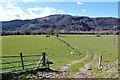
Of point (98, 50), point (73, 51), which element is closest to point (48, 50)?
point (73, 51)

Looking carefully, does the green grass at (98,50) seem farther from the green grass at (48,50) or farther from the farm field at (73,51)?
the green grass at (48,50)

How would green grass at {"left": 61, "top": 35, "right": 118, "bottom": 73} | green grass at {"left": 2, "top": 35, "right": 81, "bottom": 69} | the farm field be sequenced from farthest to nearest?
green grass at {"left": 2, "top": 35, "right": 81, "bottom": 69} < green grass at {"left": 61, "top": 35, "right": 118, "bottom": 73} < the farm field

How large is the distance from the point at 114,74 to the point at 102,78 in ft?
3.29

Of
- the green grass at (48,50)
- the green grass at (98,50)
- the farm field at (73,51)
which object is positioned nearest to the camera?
the farm field at (73,51)

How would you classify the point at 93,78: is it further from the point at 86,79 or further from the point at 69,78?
the point at 69,78

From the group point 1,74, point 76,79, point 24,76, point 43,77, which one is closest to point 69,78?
point 76,79

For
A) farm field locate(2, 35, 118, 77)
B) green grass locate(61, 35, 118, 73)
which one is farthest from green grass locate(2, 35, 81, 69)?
green grass locate(61, 35, 118, 73)

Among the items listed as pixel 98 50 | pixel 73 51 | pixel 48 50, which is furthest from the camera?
pixel 98 50

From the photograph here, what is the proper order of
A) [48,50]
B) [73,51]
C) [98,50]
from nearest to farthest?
[73,51] < [48,50] < [98,50]

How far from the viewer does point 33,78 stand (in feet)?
66.7

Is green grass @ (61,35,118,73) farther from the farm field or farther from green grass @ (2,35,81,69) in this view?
green grass @ (2,35,81,69)

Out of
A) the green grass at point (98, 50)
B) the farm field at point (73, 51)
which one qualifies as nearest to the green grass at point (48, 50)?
the farm field at point (73, 51)

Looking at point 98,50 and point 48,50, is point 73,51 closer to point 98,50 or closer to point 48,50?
point 48,50

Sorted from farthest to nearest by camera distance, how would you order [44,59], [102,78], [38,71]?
[44,59] → [38,71] → [102,78]
